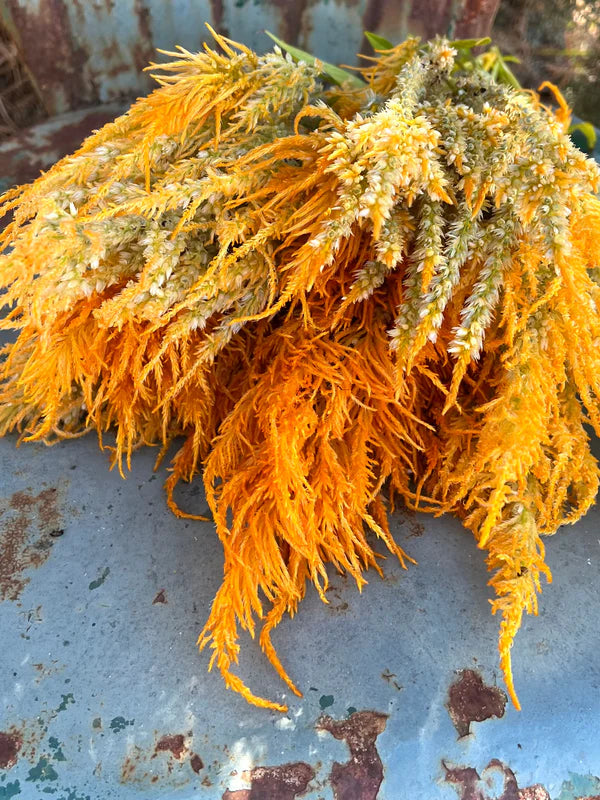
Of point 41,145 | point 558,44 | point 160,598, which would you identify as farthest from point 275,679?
point 558,44

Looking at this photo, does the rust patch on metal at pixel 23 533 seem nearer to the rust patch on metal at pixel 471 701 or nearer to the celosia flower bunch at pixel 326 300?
the celosia flower bunch at pixel 326 300

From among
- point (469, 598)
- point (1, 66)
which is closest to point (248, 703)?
point (469, 598)

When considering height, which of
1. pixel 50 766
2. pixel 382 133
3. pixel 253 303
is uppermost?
pixel 382 133

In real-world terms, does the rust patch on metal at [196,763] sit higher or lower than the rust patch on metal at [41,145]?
lower

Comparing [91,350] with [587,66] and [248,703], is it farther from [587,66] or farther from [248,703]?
[587,66]

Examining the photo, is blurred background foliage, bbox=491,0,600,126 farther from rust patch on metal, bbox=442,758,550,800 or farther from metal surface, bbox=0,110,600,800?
rust patch on metal, bbox=442,758,550,800

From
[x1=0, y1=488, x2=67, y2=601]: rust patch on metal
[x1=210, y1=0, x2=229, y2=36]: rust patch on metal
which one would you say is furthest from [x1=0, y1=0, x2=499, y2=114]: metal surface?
[x1=0, y1=488, x2=67, y2=601]: rust patch on metal

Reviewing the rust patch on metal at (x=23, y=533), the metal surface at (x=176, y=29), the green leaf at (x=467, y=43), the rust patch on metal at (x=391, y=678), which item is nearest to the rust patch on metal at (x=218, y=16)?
the metal surface at (x=176, y=29)
